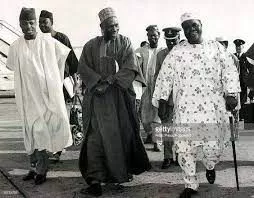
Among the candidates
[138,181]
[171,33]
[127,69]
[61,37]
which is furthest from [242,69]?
[127,69]

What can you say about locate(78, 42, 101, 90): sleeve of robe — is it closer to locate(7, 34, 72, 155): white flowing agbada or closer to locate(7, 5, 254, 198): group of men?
locate(7, 5, 254, 198): group of men

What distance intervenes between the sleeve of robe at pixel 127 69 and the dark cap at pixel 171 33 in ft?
3.79

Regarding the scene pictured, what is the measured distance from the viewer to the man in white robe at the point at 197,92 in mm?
6305

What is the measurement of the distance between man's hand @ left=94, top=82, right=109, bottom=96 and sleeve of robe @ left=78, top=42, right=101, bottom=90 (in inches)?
2.6

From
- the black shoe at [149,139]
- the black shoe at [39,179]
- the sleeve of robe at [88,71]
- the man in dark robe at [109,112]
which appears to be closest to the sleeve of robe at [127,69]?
the man in dark robe at [109,112]

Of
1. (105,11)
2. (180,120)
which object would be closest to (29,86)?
(105,11)

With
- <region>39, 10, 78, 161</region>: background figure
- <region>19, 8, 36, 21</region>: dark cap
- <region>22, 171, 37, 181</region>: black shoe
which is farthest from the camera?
<region>39, 10, 78, 161</region>: background figure

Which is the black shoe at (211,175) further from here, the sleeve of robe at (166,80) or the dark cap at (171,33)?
the dark cap at (171,33)

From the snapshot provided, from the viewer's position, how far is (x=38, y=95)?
7.39 meters

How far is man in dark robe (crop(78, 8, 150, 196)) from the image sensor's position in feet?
21.8

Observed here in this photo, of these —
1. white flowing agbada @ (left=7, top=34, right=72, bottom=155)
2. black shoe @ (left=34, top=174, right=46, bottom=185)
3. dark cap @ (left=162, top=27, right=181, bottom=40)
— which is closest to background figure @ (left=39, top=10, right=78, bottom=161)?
white flowing agbada @ (left=7, top=34, right=72, bottom=155)

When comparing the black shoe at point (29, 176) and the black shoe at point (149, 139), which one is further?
the black shoe at point (149, 139)

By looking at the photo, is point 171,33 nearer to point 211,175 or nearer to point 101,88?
point 101,88

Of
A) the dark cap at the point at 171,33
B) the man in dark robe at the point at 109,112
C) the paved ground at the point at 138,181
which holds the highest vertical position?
the dark cap at the point at 171,33
